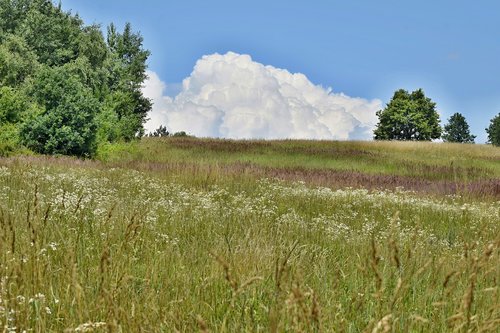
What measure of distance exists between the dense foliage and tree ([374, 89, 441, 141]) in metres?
37.2

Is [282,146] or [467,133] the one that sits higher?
[467,133]

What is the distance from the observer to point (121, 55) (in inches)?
1841

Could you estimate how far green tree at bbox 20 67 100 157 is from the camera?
21.8 m

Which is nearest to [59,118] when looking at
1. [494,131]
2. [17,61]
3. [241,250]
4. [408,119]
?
[17,61]

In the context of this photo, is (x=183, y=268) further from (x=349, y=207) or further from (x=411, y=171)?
(x=411, y=171)

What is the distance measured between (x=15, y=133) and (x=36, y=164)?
9262mm

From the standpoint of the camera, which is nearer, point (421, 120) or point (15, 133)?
point (15, 133)

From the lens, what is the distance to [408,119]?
68.8 meters

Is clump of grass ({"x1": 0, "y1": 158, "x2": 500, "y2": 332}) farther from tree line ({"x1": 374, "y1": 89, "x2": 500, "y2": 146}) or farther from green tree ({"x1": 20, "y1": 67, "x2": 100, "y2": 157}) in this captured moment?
tree line ({"x1": 374, "y1": 89, "x2": 500, "y2": 146})

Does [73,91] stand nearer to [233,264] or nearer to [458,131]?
[233,264]

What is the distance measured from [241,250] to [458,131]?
89577 mm

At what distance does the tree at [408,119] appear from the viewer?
68438mm

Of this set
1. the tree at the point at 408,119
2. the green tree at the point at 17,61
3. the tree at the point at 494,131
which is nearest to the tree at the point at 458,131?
the tree at the point at 494,131

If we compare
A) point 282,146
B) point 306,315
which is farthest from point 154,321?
point 282,146
